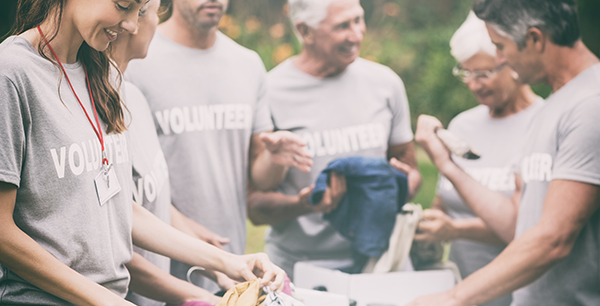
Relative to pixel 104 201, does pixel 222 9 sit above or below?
above

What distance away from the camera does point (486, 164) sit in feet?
8.53

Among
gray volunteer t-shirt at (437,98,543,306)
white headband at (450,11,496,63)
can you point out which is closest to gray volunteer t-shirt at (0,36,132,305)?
gray volunteer t-shirt at (437,98,543,306)

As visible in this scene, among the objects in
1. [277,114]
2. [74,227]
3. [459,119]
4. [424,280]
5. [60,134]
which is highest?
[60,134]

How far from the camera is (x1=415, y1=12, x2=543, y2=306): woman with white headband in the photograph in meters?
2.52

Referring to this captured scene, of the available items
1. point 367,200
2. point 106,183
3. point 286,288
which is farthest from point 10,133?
point 367,200

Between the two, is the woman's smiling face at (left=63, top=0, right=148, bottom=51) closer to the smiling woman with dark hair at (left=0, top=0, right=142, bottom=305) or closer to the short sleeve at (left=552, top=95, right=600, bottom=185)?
the smiling woman with dark hair at (left=0, top=0, right=142, bottom=305)

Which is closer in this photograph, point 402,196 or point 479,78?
point 402,196

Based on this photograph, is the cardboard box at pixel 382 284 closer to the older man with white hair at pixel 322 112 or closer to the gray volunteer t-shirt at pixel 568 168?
the older man with white hair at pixel 322 112

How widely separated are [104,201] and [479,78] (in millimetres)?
2101

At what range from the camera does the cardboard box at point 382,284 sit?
216cm

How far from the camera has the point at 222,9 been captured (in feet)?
6.79

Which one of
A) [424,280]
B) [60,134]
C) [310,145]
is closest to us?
[60,134]

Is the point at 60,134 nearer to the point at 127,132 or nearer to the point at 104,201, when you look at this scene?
the point at 104,201

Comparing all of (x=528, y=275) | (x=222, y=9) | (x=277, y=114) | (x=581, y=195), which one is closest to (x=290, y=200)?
(x=277, y=114)
